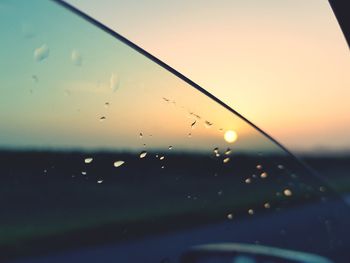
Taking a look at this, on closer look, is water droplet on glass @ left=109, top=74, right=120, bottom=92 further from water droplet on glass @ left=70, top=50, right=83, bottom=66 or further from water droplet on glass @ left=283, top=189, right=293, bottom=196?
water droplet on glass @ left=283, top=189, right=293, bottom=196

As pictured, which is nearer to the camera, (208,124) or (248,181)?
(208,124)

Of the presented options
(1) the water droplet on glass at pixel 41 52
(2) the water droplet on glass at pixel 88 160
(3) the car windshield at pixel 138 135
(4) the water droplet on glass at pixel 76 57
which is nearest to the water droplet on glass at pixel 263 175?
(3) the car windshield at pixel 138 135

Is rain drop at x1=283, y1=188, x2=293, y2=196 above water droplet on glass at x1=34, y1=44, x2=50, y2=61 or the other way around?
the other way around

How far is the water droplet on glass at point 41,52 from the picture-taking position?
1880mm

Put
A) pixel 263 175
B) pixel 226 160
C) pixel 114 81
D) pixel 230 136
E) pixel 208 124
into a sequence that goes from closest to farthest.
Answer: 1. pixel 114 81
2. pixel 208 124
3. pixel 230 136
4. pixel 226 160
5. pixel 263 175

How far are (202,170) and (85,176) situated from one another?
0.57m

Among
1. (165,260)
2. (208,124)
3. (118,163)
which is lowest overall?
(165,260)

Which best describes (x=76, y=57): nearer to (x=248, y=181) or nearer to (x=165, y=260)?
(x=165, y=260)

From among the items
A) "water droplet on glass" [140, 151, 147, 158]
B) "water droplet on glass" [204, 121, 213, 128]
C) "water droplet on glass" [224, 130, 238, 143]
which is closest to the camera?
"water droplet on glass" [204, 121, 213, 128]

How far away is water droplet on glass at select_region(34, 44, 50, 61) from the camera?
6.17 feet

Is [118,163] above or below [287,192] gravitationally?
above

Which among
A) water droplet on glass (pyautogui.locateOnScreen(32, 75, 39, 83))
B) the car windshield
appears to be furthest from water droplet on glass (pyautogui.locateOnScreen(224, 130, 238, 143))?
water droplet on glass (pyautogui.locateOnScreen(32, 75, 39, 83))

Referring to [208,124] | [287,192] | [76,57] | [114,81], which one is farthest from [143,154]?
[287,192]

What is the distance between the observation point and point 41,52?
188 cm
